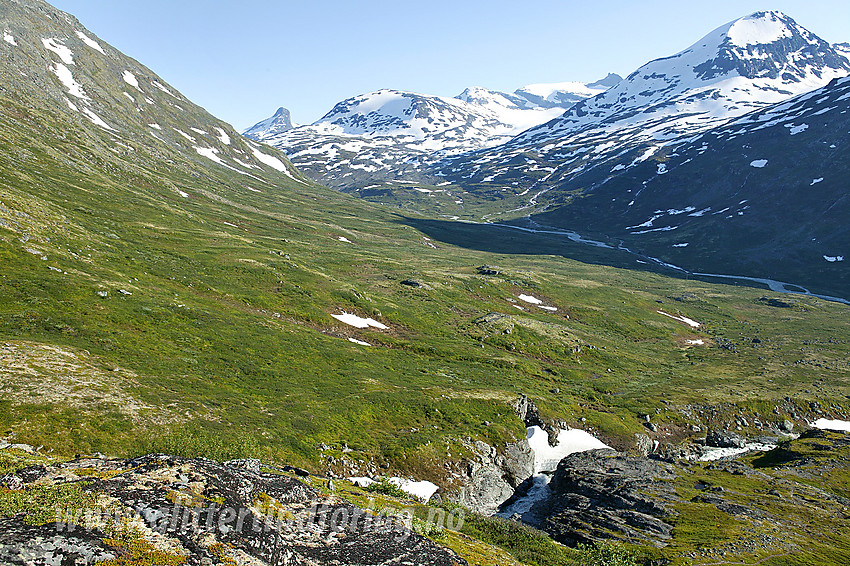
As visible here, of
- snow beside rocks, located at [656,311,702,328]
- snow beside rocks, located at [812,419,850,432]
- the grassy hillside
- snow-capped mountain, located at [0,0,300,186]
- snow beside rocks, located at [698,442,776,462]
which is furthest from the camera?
snow-capped mountain, located at [0,0,300,186]

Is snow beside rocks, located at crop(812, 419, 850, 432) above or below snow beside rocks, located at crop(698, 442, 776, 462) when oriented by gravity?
below

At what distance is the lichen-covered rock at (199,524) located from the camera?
400 inches

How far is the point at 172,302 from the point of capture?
162ft

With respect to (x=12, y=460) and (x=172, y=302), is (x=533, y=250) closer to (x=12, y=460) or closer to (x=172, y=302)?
(x=172, y=302)

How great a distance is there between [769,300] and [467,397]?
13383 centimetres

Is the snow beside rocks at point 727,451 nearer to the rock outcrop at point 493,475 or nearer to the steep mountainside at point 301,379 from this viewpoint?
the steep mountainside at point 301,379

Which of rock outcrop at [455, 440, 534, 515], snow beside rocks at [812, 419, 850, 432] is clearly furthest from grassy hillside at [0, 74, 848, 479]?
snow beside rocks at [812, 419, 850, 432]

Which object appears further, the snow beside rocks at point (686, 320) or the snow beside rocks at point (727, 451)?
the snow beside rocks at point (686, 320)

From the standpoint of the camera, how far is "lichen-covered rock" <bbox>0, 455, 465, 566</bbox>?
400 inches

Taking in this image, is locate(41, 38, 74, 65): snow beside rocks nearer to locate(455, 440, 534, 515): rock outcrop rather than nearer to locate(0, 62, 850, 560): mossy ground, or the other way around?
locate(0, 62, 850, 560): mossy ground

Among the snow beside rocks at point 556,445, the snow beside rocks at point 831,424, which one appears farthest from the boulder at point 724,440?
the snow beside rocks at point 556,445

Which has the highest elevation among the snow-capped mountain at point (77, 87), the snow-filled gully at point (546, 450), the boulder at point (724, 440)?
the snow-capped mountain at point (77, 87)

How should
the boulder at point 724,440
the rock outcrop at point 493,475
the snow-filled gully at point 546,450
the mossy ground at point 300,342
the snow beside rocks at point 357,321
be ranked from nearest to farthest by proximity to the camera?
1. the mossy ground at point 300,342
2. the rock outcrop at point 493,475
3. the snow-filled gully at point 546,450
4. the boulder at point 724,440
5. the snow beside rocks at point 357,321

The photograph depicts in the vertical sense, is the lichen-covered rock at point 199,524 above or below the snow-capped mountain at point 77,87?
below
